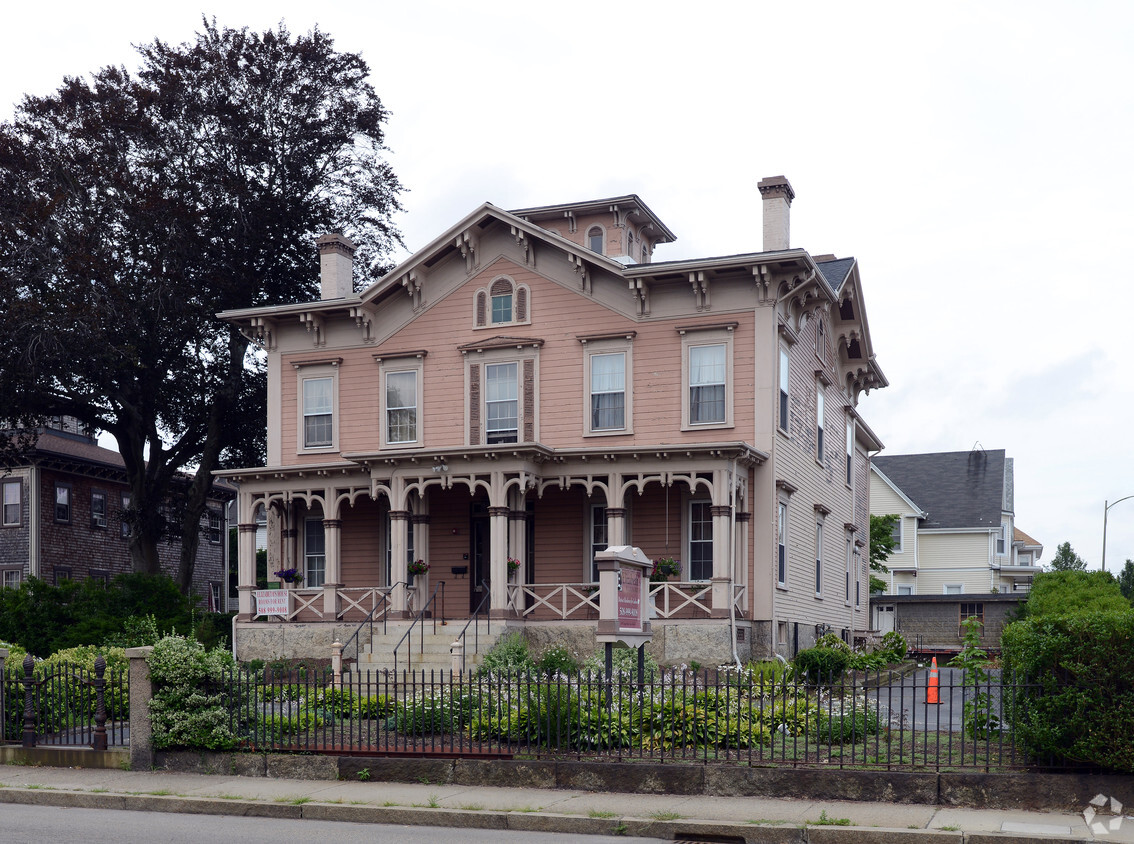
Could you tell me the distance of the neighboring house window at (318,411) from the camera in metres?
30.7

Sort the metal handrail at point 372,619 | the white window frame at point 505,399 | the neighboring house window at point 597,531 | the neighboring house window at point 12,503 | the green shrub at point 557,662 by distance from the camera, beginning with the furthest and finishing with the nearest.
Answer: the neighboring house window at point 12,503 → the white window frame at point 505,399 → the neighboring house window at point 597,531 → the metal handrail at point 372,619 → the green shrub at point 557,662

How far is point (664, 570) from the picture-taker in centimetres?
2591

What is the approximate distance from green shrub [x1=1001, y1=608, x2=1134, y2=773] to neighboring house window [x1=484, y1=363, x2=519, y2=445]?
17030mm

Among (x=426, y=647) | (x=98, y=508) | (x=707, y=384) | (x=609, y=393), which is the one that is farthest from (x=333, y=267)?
(x=98, y=508)

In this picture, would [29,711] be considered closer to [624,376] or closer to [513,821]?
[513,821]

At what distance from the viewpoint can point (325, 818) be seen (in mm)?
13109

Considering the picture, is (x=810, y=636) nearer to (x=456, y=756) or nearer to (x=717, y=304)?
(x=717, y=304)

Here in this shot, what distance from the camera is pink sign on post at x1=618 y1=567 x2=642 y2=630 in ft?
55.1

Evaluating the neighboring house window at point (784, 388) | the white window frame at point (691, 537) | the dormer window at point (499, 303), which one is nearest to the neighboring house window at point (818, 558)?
the neighboring house window at point (784, 388)

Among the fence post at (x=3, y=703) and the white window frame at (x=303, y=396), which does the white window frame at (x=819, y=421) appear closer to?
the white window frame at (x=303, y=396)

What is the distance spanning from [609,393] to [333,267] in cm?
894

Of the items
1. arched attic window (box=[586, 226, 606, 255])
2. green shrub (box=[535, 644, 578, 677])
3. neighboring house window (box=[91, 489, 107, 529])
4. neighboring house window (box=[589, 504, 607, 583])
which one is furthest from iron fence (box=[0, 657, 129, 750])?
neighboring house window (box=[91, 489, 107, 529])

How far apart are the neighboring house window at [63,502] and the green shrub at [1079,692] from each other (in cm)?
4291

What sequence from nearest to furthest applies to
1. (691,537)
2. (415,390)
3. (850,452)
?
(691,537)
(415,390)
(850,452)
